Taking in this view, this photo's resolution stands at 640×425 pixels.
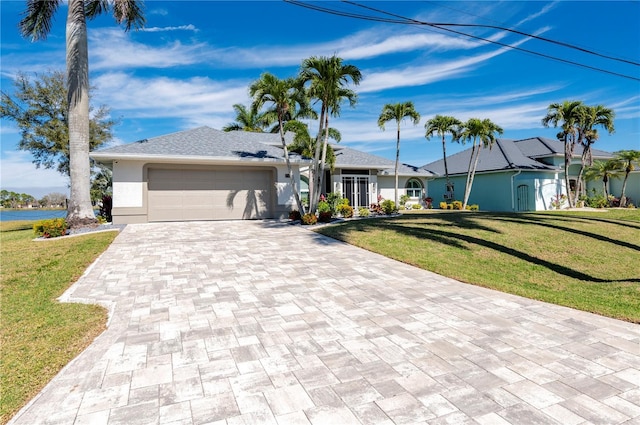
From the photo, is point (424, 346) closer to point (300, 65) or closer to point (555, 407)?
point (555, 407)

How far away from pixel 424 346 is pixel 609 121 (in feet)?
87.3

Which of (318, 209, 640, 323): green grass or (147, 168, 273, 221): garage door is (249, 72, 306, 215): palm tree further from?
(318, 209, 640, 323): green grass

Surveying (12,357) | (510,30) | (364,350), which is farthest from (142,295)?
(510,30)

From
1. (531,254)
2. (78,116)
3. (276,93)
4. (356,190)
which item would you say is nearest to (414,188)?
(356,190)

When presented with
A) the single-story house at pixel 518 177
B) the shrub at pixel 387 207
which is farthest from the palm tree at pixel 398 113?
the single-story house at pixel 518 177

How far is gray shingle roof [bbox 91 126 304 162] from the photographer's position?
48.3 feet

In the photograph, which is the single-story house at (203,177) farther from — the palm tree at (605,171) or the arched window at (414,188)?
the palm tree at (605,171)

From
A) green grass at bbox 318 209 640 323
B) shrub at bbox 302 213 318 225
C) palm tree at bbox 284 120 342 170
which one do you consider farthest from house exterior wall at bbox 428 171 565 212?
shrub at bbox 302 213 318 225

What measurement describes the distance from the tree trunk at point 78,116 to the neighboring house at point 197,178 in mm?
1061

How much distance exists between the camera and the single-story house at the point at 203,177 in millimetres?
14977

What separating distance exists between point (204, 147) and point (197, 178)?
1.65 meters

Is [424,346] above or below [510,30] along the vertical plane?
below

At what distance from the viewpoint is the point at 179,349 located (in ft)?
12.5

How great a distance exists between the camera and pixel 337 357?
3602 millimetres
